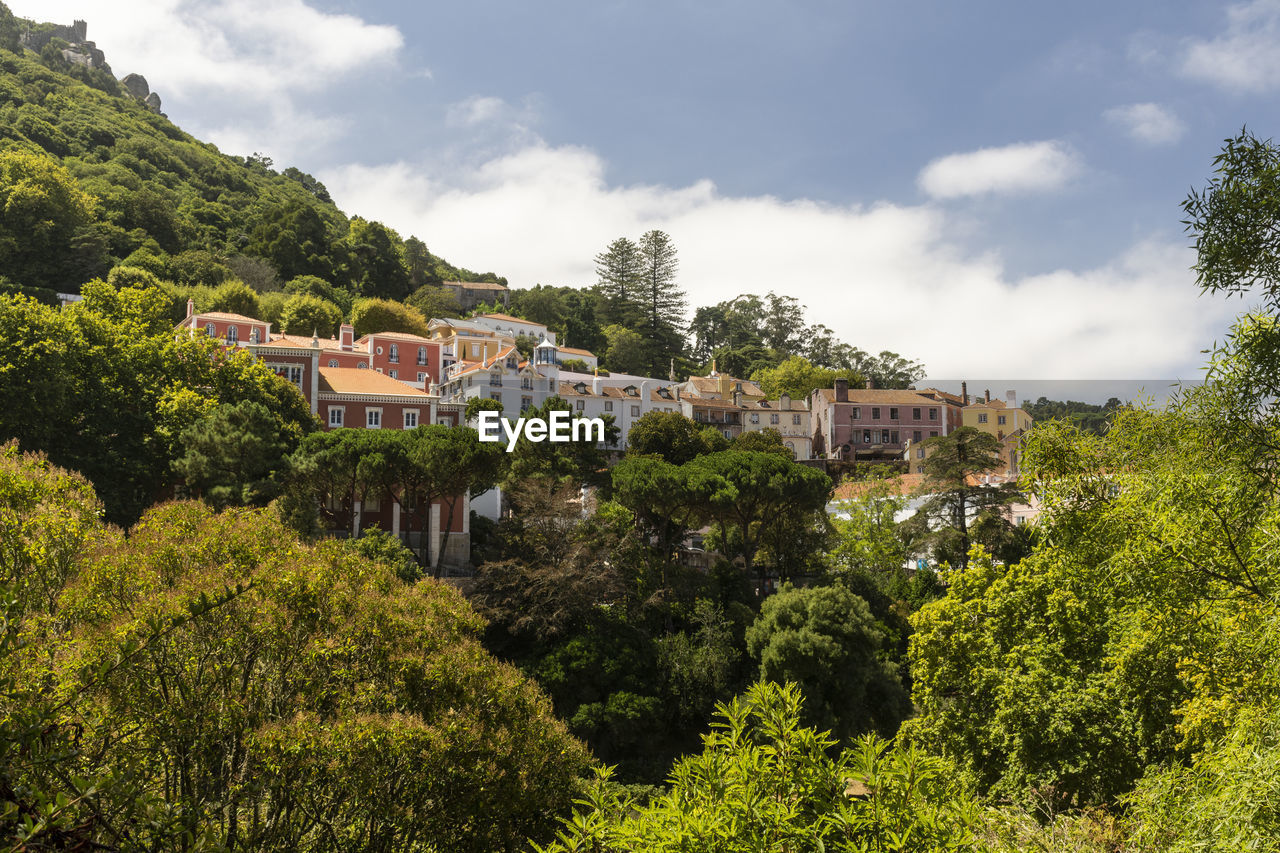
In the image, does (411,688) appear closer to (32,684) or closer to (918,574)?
(32,684)

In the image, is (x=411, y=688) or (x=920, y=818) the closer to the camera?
(x=920, y=818)

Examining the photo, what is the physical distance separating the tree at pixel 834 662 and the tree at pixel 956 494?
7.39 meters

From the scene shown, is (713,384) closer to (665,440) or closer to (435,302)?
(665,440)

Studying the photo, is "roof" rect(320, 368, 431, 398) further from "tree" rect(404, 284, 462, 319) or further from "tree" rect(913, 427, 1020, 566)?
"tree" rect(404, 284, 462, 319)

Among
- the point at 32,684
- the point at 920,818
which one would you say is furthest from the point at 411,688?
the point at 920,818

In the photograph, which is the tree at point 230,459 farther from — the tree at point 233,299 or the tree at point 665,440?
the tree at point 233,299

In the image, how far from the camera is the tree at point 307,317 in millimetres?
63656

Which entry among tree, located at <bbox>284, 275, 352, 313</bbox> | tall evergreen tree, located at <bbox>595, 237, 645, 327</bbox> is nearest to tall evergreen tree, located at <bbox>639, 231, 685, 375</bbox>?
tall evergreen tree, located at <bbox>595, 237, 645, 327</bbox>

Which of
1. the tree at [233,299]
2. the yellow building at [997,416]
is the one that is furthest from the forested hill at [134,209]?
the yellow building at [997,416]

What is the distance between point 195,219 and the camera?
8031 cm

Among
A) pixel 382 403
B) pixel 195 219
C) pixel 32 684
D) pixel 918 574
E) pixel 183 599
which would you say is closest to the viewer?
pixel 32 684

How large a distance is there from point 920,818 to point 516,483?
27.7m

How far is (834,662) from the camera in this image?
2528 cm

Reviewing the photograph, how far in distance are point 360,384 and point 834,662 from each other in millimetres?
26601
